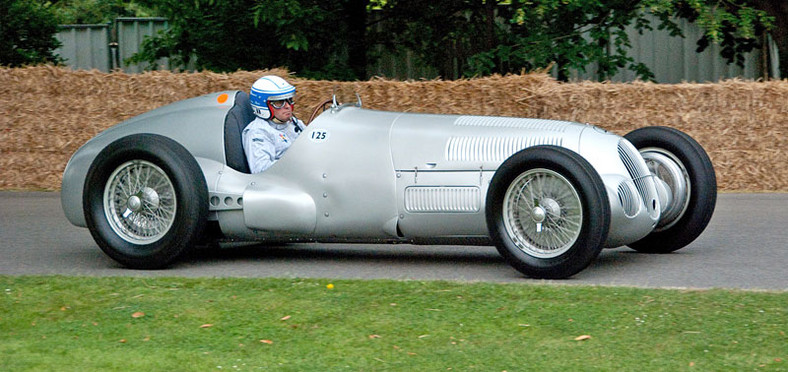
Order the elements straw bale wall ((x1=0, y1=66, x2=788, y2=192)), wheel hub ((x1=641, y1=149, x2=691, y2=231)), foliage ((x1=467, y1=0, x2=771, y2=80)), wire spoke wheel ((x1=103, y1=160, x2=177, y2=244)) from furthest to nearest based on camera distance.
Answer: foliage ((x1=467, y1=0, x2=771, y2=80)) < straw bale wall ((x1=0, y1=66, x2=788, y2=192)) < wheel hub ((x1=641, y1=149, x2=691, y2=231)) < wire spoke wheel ((x1=103, y1=160, x2=177, y2=244))

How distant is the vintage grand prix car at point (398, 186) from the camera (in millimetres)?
6906

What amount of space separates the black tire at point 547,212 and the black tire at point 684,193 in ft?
4.33

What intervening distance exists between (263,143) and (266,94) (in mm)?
381

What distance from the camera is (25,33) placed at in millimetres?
18969

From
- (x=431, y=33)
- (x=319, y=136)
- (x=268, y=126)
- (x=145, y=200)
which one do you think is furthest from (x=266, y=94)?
(x=431, y=33)

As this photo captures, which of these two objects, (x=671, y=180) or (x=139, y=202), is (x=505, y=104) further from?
(x=139, y=202)

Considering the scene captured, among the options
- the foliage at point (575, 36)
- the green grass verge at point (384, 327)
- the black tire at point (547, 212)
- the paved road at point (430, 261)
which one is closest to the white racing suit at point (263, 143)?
the paved road at point (430, 261)

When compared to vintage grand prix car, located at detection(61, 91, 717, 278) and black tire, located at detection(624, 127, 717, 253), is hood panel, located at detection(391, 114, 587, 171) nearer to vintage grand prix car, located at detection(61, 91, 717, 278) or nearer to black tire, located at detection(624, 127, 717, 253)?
vintage grand prix car, located at detection(61, 91, 717, 278)

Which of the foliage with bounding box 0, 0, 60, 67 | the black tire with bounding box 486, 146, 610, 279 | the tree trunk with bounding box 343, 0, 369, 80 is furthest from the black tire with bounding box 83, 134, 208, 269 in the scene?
the foliage with bounding box 0, 0, 60, 67

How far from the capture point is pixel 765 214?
10.3 metres

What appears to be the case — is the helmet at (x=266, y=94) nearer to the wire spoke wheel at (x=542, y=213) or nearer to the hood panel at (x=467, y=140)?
the hood panel at (x=467, y=140)

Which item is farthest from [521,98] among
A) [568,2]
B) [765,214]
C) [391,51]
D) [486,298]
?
[486,298]

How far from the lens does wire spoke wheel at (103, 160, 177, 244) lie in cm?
766

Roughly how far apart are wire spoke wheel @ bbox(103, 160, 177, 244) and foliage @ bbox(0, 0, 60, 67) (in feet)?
37.3
